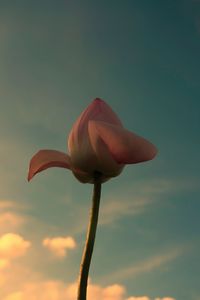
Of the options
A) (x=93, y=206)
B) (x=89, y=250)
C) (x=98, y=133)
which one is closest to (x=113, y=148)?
(x=98, y=133)

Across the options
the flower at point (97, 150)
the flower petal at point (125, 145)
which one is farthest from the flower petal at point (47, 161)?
the flower petal at point (125, 145)

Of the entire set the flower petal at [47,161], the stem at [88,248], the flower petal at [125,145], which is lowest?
the stem at [88,248]

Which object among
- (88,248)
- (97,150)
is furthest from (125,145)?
(88,248)

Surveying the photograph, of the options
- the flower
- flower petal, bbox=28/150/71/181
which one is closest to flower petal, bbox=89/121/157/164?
the flower

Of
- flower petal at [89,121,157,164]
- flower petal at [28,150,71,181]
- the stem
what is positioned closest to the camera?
the stem

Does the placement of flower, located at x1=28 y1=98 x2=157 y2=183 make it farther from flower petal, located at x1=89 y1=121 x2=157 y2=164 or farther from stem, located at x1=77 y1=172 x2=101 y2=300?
stem, located at x1=77 y1=172 x2=101 y2=300

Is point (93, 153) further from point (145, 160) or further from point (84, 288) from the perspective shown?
point (84, 288)

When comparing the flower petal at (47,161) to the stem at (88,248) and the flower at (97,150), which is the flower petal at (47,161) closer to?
the flower at (97,150)
